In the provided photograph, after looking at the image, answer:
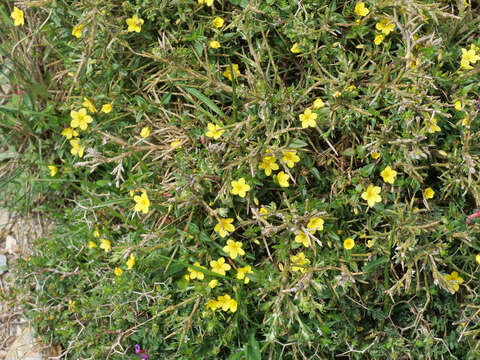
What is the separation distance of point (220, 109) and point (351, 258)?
51.8 inches

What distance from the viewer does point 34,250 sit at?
349 centimetres

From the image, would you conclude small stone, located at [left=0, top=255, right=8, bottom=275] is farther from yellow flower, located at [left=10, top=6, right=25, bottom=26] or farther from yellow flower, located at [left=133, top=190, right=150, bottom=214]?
yellow flower, located at [left=10, top=6, right=25, bottom=26]

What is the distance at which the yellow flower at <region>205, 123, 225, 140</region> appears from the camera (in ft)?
9.37

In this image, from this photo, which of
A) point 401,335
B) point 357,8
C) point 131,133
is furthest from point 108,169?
point 401,335

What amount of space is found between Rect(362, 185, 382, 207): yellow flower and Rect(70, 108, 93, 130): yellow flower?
1982 millimetres

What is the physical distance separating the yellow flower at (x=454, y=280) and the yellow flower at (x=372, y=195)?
0.63 m

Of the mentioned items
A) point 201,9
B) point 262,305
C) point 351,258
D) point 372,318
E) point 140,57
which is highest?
point 201,9

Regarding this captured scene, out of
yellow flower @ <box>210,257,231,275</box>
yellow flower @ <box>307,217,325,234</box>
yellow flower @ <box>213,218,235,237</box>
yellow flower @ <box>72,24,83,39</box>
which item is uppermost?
yellow flower @ <box>72,24,83,39</box>

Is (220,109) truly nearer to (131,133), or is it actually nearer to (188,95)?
(188,95)

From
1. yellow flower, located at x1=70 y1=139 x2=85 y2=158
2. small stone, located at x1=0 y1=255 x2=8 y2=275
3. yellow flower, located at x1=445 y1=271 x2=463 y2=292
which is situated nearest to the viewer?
yellow flower, located at x1=445 y1=271 x2=463 y2=292

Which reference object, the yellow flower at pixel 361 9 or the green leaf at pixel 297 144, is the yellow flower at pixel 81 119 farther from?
the yellow flower at pixel 361 9

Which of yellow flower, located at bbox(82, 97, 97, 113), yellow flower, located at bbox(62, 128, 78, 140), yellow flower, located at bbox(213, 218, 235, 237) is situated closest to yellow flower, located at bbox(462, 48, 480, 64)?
yellow flower, located at bbox(213, 218, 235, 237)

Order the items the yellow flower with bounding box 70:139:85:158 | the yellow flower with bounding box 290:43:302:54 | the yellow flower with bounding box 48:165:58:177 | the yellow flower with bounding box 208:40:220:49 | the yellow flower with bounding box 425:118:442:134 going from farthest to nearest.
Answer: the yellow flower with bounding box 48:165:58:177, the yellow flower with bounding box 70:139:85:158, the yellow flower with bounding box 208:40:220:49, the yellow flower with bounding box 290:43:302:54, the yellow flower with bounding box 425:118:442:134

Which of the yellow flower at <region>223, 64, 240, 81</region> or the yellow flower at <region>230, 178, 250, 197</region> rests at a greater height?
the yellow flower at <region>223, 64, 240, 81</region>
